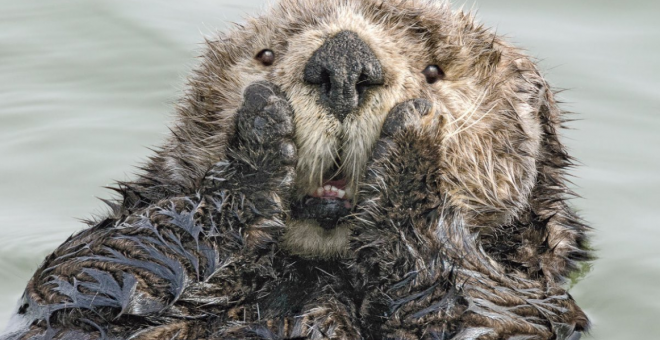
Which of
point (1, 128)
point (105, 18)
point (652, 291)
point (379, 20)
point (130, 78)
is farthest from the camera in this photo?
point (105, 18)

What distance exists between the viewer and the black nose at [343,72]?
3.66 m

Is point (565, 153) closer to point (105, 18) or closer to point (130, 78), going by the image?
point (130, 78)

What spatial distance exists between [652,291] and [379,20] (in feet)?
6.42

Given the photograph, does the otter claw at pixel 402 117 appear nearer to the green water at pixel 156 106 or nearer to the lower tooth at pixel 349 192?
the lower tooth at pixel 349 192

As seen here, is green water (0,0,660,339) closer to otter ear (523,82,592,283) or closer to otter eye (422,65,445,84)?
otter ear (523,82,592,283)

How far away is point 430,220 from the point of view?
12.9 feet

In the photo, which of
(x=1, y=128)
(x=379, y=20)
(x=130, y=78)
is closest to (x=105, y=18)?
(x=130, y=78)

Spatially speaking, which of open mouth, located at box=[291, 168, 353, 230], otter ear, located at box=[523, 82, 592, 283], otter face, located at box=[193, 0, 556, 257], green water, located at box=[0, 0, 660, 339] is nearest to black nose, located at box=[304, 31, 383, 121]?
otter face, located at box=[193, 0, 556, 257]

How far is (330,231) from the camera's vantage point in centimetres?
398

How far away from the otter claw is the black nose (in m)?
0.12

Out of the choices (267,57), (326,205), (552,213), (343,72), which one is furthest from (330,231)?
(552,213)

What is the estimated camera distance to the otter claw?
381 cm

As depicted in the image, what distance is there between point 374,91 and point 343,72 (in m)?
0.18

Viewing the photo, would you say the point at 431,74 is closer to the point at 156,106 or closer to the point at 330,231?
the point at 330,231
